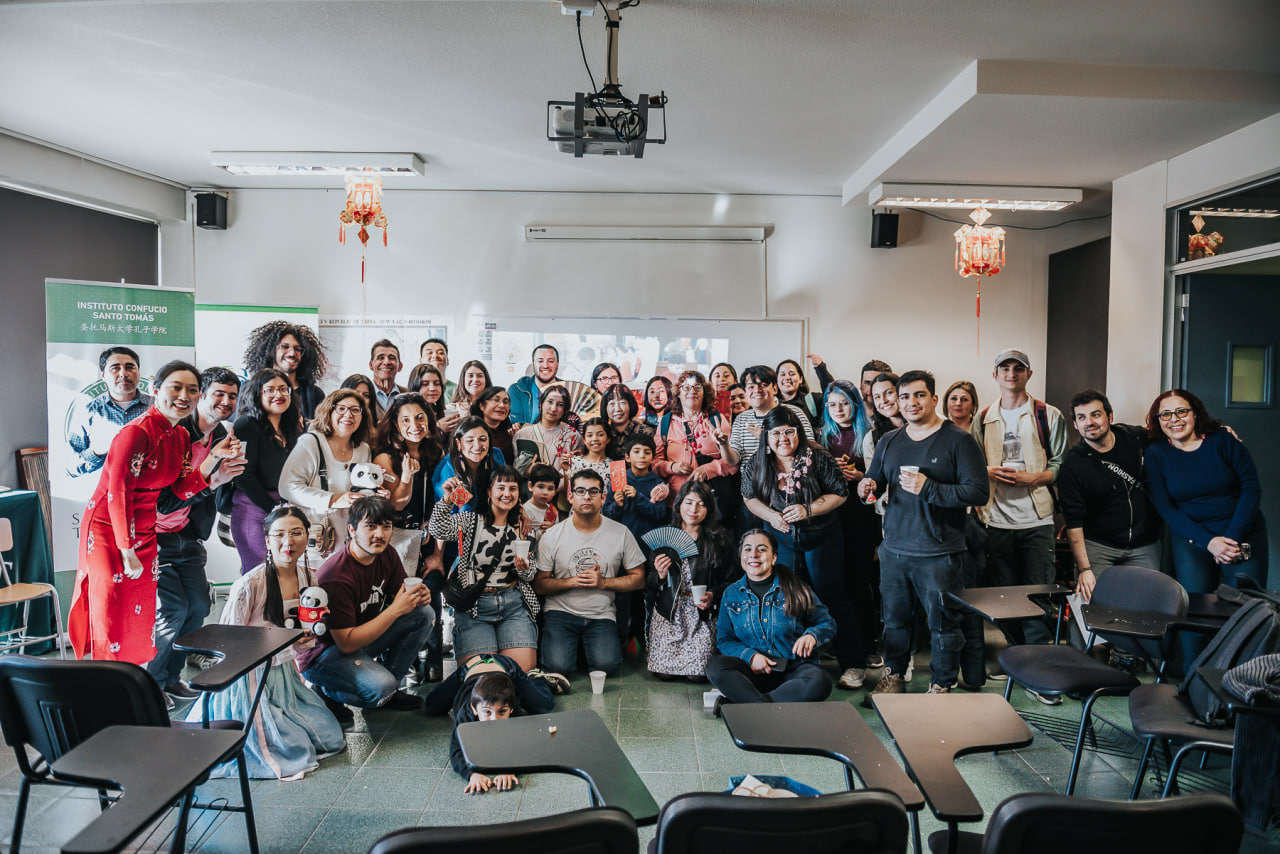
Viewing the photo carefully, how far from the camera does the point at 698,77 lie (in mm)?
3471

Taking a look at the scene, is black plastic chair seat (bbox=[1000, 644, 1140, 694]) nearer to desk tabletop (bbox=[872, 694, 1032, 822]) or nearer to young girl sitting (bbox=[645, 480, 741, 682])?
desk tabletop (bbox=[872, 694, 1032, 822])

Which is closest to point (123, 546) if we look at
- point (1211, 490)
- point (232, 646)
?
point (232, 646)

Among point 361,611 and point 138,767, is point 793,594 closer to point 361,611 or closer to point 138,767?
point 361,611

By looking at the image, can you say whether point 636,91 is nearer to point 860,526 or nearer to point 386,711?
point 860,526

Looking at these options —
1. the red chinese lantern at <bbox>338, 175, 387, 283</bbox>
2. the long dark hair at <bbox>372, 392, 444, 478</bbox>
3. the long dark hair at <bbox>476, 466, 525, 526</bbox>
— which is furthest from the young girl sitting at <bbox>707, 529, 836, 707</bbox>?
the red chinese lantern at <bbox>338, 175, 387, 283</bbox>

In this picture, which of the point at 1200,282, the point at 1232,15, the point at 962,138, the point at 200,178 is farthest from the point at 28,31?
the point at 1200,282

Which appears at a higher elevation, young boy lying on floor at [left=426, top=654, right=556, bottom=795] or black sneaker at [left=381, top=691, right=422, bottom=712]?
young boy lying on floor at [left=426, top=654, right=556, bottom=795]

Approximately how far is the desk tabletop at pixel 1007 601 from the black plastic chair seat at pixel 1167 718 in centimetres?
42

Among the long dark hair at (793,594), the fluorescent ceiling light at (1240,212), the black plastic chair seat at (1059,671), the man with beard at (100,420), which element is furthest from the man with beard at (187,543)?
Result: the fluorescent ceiling light at (1240,212)

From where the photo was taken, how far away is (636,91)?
12.1 ft

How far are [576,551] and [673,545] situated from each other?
50cm

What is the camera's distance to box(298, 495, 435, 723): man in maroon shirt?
3021 mm

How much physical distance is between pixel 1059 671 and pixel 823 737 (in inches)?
52.0

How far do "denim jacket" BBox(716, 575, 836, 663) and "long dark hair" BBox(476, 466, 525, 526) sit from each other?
112 centimetres
